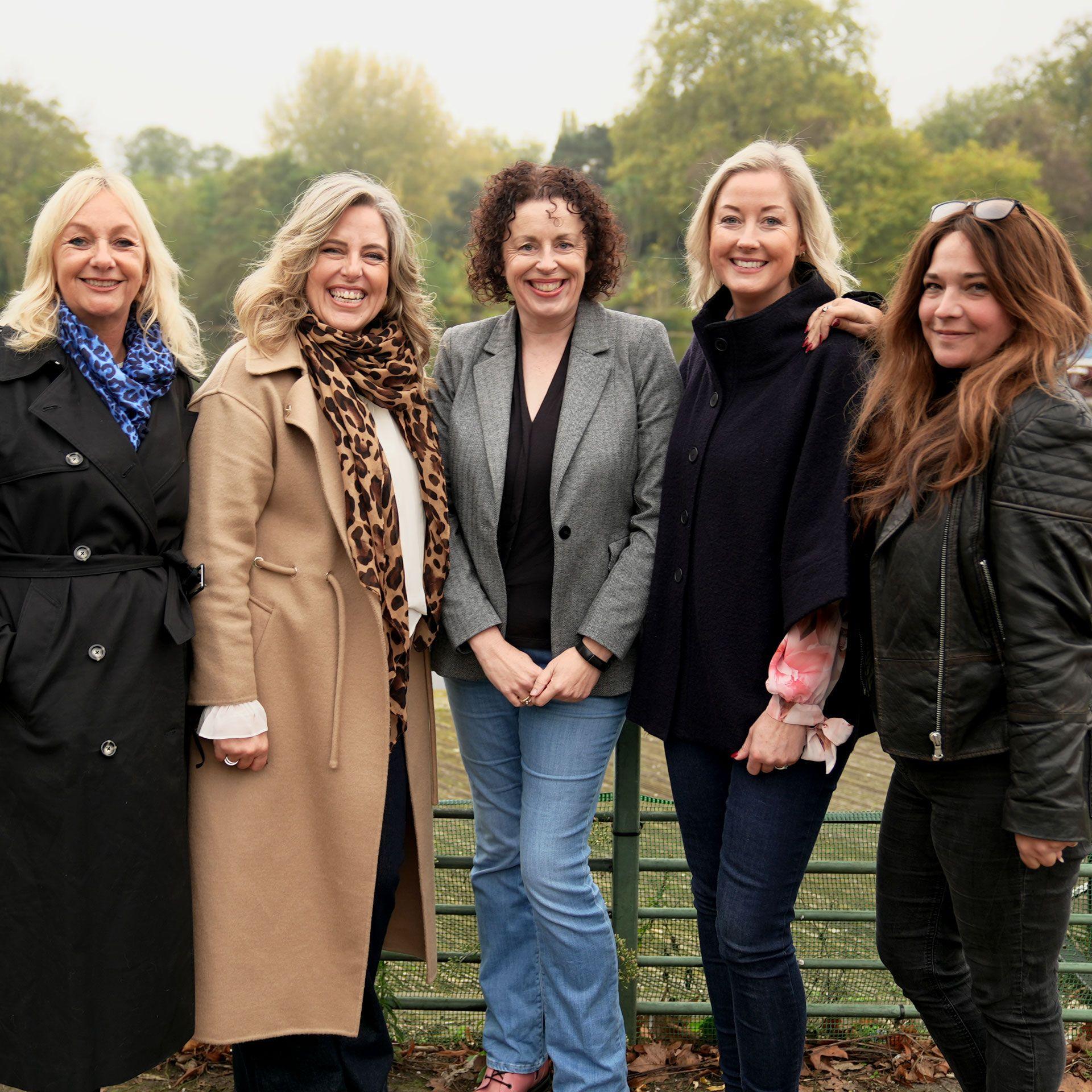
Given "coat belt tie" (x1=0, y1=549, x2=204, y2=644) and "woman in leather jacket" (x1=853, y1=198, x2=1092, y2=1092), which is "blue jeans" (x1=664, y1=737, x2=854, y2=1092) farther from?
"coat belt tie" (x1=0, y1=549, x2=204, y2=644)

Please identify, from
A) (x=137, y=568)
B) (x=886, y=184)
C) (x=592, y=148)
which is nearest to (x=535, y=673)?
(x=137, y=568)

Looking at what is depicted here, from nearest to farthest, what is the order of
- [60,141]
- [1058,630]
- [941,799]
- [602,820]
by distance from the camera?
[1058,630]
[941,799]
[602,820]
[60,141]

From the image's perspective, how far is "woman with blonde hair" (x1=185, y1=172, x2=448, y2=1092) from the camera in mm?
2814

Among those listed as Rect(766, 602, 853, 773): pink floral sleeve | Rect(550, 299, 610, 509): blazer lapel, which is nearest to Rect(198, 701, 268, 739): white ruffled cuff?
→ Rect(550, 299, 610, 509): blazer lapel

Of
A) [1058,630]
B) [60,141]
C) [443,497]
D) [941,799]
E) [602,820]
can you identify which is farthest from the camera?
[60,141]

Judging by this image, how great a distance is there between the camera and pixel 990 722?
2373 millimetres

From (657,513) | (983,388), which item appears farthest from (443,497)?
(983,388)

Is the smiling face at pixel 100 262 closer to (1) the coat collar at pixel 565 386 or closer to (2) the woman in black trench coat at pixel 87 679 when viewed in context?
(2) the woman in black trench coat at pixel 87 679

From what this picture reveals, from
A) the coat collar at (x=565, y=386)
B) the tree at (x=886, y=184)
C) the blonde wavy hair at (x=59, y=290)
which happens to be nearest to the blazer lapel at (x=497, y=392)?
the coat collar at (x=565, y=386)

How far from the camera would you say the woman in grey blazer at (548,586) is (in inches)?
118

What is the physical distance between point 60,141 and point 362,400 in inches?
2501

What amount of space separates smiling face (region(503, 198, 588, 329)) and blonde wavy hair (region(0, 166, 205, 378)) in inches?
33.3

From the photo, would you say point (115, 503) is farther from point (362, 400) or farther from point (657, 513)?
point (657, 513)

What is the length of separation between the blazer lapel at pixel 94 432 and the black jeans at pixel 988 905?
178cm
